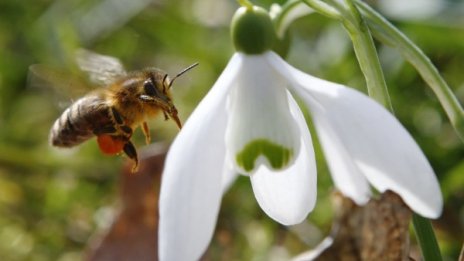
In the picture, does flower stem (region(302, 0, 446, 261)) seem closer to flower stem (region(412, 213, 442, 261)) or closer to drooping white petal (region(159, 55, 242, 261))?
flower stem (region(412, 213, 442, 261))

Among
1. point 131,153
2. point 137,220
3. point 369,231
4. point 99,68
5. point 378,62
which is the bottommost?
point 137,220

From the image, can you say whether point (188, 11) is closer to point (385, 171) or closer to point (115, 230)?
point (115, 230)

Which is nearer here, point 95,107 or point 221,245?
point 95,107

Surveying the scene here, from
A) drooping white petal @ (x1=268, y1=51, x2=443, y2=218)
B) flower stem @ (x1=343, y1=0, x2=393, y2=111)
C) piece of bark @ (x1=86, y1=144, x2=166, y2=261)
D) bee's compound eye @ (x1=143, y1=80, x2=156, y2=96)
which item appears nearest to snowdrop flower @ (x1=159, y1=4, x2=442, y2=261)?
drooping white petal @ (x1=268, y1=51, x2=443, y2=218)

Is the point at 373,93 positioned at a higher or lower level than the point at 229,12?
higher

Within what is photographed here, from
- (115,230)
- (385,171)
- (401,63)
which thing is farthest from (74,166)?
(385,171)

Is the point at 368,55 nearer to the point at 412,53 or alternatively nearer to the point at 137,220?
the point at 412,53

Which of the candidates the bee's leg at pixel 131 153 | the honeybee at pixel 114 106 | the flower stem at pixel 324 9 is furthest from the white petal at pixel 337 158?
the bee's leg at pixel 131 153

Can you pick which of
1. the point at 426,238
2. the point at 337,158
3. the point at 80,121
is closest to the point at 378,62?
the point at 337,158
